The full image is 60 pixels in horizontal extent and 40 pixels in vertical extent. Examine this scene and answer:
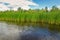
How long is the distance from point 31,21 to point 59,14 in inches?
137

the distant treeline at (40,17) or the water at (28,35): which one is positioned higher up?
the distant treeline at (40,17)

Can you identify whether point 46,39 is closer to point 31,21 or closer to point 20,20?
point 31,21

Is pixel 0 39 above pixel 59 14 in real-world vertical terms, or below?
below

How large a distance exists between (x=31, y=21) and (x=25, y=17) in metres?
1.36

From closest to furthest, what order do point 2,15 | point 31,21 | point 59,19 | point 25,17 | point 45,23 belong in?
point 59,19
point 45,23
point 31,21
point 25,17
point 2,15

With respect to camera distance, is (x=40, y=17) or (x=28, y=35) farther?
(x=40, y=17)

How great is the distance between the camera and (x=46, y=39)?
25.2 ft

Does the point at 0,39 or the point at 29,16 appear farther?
the point at 29,16

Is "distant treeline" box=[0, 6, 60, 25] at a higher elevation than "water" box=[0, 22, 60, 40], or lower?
higher

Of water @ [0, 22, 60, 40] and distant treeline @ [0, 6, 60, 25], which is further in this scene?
distant treeline @ [0, 6, 60, 25]

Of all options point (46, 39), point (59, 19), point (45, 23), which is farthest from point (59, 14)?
point (46, 39)

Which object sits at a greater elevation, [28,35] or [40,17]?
[40,17]

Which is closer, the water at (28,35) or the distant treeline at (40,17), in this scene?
the water at (28,35)

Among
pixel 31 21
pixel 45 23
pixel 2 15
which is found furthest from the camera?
pixel 2 15
